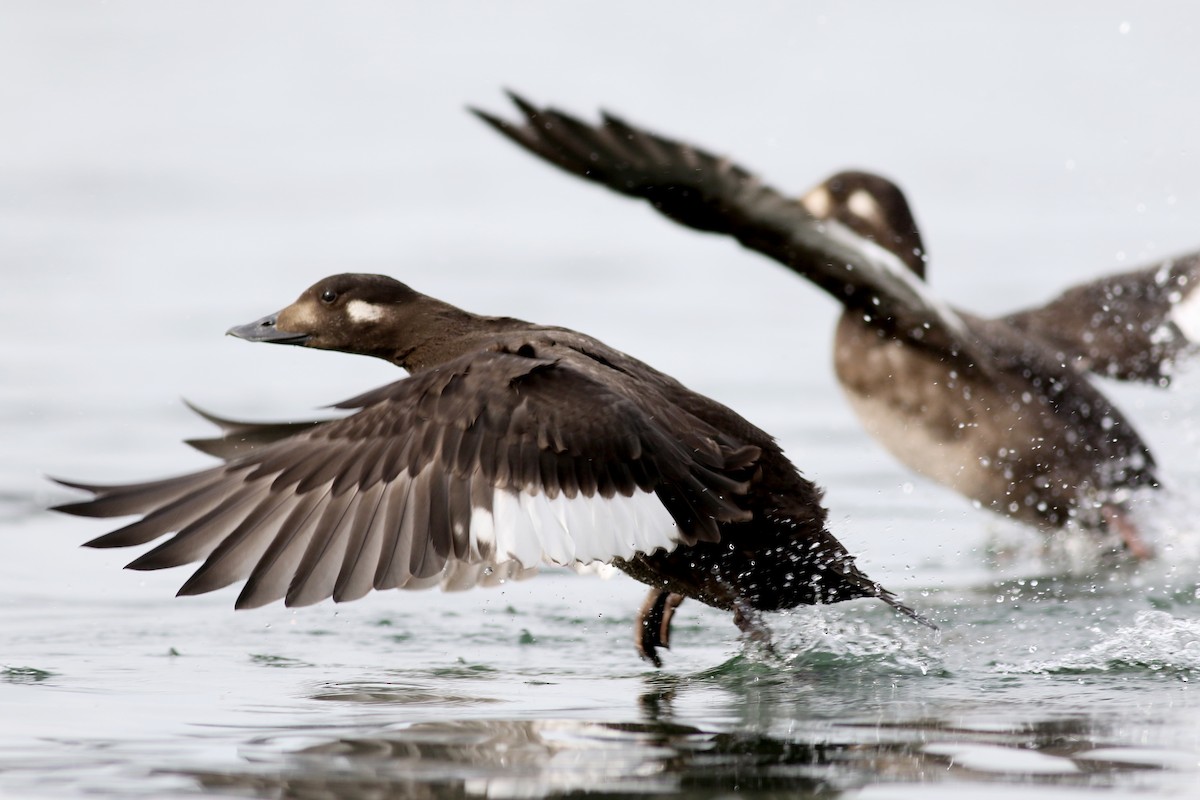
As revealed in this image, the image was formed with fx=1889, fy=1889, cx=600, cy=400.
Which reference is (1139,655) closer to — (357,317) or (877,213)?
(357,317)

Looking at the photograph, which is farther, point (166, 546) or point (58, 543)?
point (58, 543)

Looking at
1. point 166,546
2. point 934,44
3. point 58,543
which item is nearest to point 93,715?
point 166,546

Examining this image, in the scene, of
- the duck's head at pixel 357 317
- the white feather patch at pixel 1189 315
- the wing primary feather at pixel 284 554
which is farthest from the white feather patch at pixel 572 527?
the white feather patch at pixel 1189 315

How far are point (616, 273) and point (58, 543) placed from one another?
19.8 feet

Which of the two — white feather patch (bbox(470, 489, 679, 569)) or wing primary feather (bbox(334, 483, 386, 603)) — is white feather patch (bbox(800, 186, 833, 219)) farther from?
wing primary feather (bbox(334, 483, 386, 603))

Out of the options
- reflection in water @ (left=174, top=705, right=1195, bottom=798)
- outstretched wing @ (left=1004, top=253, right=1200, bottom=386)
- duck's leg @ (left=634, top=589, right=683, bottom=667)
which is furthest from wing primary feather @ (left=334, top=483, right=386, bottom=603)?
outstretched wing @ (left=1004, top=253, right=1200, bottom=386)

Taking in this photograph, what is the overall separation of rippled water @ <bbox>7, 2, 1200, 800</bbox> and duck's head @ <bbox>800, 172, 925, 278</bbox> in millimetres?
1204

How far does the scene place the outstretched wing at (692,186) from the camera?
6918mm

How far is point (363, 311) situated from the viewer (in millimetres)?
6574

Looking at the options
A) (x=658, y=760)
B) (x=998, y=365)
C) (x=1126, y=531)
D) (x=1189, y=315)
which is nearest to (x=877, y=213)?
(x=998, y=365)

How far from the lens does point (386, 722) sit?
511 centimetres

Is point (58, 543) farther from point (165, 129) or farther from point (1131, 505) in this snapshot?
point (165, 129)

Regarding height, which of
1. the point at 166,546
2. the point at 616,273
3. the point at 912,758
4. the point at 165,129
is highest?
the point at 165,129

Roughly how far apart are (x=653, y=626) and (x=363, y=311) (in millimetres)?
1488
